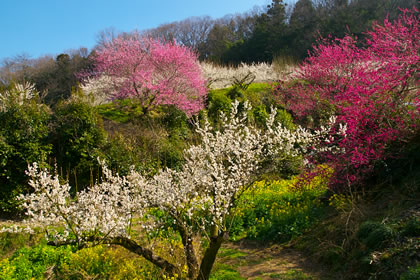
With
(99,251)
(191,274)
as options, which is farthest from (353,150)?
(99,251)

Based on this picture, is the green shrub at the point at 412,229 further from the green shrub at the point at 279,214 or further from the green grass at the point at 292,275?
the green shrub at the point at 279,214

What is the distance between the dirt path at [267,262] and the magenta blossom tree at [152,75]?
9184 mm

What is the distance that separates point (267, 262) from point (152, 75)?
38.8 ft

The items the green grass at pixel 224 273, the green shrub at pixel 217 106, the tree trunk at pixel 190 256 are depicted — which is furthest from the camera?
the green shrub at pixel 217 106

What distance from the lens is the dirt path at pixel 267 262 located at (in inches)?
196

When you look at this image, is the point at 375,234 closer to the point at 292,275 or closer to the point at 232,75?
the point at 292,275

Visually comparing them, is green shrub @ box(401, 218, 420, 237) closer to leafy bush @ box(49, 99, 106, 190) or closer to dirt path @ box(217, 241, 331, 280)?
dirt path @ box(217, 241, 331, 280)

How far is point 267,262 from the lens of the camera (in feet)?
18.2

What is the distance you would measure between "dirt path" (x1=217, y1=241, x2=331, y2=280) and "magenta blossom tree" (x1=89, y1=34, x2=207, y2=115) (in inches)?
362

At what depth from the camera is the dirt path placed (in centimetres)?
497

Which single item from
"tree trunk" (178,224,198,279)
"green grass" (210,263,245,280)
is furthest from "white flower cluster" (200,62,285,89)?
"tree trunk" (178,224,198,279)

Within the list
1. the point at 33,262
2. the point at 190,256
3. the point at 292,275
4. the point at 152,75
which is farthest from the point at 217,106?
the point at 190,256

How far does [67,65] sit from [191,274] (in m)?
32.0

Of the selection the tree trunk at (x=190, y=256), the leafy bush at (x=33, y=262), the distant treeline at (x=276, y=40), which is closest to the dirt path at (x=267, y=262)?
the tree trunk at (x=190, y=256)
